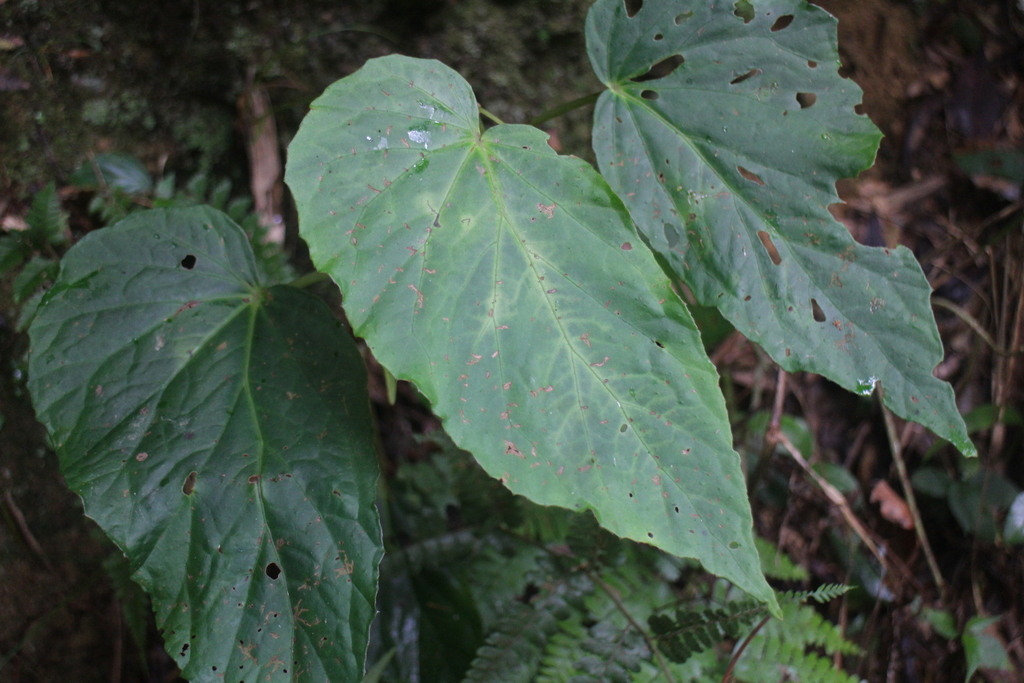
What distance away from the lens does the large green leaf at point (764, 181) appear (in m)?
1.38

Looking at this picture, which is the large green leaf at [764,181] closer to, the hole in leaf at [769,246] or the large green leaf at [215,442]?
the hole in leaf at [769,246]

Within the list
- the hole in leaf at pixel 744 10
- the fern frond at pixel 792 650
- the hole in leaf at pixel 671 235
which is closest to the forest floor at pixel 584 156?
the fern frond at pixel 792 650

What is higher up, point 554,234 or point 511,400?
point 554,234

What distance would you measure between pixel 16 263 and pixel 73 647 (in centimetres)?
113

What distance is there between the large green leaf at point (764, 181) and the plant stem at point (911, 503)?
1.21 meters

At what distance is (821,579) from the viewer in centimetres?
249

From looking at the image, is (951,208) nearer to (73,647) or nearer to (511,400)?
(511,400)

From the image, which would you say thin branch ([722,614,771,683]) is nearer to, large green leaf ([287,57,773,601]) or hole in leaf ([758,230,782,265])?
large green leaf ([287,57,773,601])

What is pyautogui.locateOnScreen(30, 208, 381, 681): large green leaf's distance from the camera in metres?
1.17

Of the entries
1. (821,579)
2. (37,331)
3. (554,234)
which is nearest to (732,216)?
(554,234)

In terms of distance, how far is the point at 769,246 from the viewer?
1.55 m

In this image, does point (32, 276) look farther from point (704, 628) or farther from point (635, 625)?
point (704, 628)

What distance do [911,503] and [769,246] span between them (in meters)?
1.63

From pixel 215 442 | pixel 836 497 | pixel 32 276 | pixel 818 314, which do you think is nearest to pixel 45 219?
pixel 32 276
